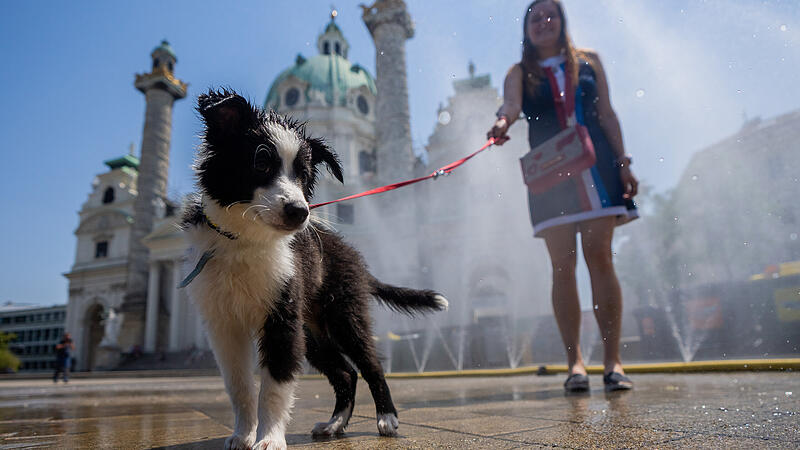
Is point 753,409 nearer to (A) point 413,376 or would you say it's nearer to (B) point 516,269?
(A) point 413,376

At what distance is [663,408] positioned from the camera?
2.04 meters

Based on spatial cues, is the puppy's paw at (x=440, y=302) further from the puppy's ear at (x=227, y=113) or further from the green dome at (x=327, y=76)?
the green dome at (x=327, y=76)

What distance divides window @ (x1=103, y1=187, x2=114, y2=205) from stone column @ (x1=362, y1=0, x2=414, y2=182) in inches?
1164

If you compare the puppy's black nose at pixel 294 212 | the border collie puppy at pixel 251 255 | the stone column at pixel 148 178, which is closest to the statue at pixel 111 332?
the stone column at pixel 148 178

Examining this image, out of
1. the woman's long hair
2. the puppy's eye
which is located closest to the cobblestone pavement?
the puppy's eye

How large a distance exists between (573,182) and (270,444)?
97.8 inches

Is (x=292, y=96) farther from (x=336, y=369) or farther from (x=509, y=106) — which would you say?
(x=336, y=369)

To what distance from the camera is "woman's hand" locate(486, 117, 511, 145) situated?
3.07m

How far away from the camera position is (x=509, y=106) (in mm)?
3332

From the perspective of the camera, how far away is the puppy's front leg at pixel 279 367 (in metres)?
1.50

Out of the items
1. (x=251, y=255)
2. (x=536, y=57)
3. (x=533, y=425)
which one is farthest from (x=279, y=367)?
(x=536, y=57)

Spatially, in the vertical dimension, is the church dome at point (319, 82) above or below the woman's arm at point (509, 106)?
above

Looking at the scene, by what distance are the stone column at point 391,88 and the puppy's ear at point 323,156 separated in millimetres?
18901

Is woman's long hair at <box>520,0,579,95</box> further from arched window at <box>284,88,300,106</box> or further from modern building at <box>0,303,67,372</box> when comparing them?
modern building at <box>0,303,67,372</box>
